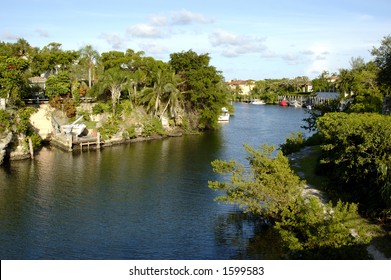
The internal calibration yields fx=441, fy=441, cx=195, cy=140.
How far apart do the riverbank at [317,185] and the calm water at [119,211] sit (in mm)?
5308

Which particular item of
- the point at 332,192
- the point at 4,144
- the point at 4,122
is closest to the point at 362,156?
the point at 332,192

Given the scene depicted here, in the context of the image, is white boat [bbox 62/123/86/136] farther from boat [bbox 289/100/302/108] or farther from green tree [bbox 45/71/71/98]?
boat [bbox 289/100/302/108]

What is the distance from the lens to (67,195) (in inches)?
1405

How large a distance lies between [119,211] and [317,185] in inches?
571

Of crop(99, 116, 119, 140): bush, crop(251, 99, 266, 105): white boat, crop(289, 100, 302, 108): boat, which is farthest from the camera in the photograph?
crop(251, 99, 266, 105): white boat

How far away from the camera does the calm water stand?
25.4 metres

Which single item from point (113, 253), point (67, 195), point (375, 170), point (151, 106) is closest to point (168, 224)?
point (113, 253)

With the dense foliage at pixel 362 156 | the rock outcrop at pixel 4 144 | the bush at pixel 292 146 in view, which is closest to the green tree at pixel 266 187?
the dense foliage at pixel 362 156

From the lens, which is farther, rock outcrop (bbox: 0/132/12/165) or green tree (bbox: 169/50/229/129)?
green tree (bbox: 169/50/229/129)

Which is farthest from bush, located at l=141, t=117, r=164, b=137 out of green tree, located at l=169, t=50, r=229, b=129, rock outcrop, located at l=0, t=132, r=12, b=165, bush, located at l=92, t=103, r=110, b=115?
rock outcrop, located at l=0, t=132, r=12, b=165

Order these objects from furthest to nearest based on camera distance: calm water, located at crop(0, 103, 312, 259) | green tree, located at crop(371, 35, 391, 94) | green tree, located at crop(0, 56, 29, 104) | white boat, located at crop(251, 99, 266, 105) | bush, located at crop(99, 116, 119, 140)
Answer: white boat, located at crop(251, 99, 266, 105) → bush, located at crop(99, 116, 119, 140) → green tree, located at crop(0, 56, 29, 104) → green tree, located at crop(371, 35, 391, 94) → calm water, located at crop(0, 103, 312, 259)

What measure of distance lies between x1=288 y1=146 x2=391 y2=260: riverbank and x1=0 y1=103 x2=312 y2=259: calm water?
5308 millimetres

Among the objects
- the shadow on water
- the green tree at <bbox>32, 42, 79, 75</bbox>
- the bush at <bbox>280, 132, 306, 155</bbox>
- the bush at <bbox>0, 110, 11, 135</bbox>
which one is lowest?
the shadow on water

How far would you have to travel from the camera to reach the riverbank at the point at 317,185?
21.9 m
